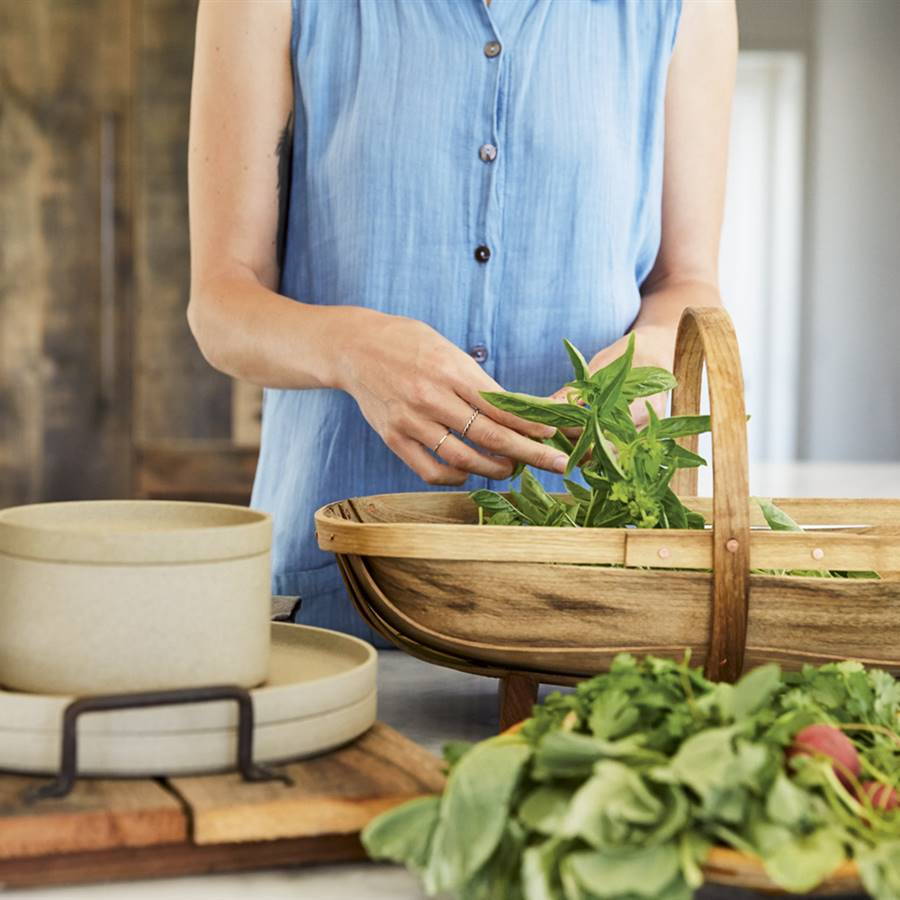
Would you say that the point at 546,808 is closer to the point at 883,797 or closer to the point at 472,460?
the point at 883,797

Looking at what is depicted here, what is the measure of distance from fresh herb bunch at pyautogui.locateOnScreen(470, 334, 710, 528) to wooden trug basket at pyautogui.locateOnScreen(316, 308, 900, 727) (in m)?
0.05

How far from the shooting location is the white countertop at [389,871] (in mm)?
554

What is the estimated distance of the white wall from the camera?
468 centimetres

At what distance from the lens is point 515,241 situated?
1329 mm

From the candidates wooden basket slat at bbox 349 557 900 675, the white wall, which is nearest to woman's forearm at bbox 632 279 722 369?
wooden basket slat at bbox 349 557 900 675

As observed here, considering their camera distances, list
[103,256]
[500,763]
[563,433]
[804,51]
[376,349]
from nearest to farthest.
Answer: [500,763], [563,433], [376,349], [103,256], [804,51]

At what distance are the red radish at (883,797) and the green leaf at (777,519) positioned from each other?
387 millimetres

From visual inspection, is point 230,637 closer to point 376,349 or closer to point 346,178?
point 376,349

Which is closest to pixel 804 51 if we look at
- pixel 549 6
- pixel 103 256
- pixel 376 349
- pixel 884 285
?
pixel 884 285

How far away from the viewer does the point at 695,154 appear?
4.72 ft

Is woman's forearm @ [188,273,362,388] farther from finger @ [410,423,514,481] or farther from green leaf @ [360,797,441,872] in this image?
green leaf @ [360,797,441,872]

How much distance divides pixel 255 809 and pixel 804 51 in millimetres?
4630

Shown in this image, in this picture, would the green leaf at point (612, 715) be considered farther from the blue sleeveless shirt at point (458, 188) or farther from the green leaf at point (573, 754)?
the blue sleeveless shirt at point (458, 188)

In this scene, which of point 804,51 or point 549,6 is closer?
point 549,6
